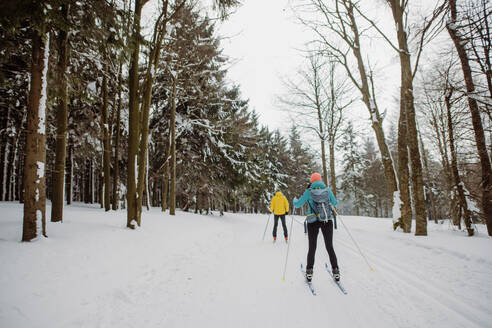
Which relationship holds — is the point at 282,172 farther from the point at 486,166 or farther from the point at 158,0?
the point at 158,0

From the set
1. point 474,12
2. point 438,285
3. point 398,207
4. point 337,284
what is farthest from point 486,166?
point 337,284

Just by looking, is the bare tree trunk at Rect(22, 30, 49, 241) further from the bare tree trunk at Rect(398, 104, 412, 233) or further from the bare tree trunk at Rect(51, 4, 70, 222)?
the bare tree trunk at Rect(398, 104, 412, 233)

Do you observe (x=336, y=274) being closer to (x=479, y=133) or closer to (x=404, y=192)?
(x=404, y=192)

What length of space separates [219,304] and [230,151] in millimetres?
11198

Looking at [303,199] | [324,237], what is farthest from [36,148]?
[324,237]

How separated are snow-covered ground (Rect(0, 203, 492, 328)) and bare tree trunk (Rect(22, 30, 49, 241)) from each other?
408 mm

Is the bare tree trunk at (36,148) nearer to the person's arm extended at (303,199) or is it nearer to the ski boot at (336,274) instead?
the person's arm extended at (303,199)

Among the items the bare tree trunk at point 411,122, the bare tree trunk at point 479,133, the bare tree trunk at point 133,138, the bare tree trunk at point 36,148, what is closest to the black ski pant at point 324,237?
the bare tree trunk at point 411,122

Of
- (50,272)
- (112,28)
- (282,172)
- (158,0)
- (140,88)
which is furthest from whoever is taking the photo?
(282,172)

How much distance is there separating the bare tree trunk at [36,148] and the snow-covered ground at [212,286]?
1.34ft

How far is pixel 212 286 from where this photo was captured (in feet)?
A: 12.8

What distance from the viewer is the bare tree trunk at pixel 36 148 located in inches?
156

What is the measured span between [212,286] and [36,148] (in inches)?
165

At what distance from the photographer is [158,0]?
7184mm
